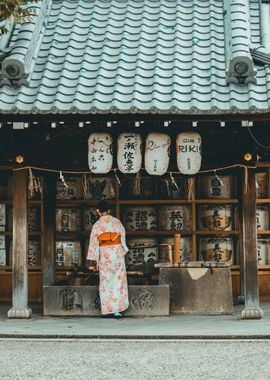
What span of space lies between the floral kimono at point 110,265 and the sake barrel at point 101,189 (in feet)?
7.94

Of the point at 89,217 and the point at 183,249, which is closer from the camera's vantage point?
the point at 183,249

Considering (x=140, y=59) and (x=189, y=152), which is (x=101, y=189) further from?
(x=189, y=152)

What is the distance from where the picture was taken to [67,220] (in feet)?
54.2

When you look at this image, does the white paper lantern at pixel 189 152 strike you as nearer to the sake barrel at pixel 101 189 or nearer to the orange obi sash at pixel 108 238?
the orange obi sash at pixel 108 238

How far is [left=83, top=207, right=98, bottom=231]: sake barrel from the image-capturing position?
16.5 m

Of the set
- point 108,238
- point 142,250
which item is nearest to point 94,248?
point 108,238

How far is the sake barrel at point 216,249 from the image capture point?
16.2 m

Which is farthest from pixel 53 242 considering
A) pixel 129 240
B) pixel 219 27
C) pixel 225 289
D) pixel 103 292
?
pixel 219 27

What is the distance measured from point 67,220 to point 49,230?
0.71 meters

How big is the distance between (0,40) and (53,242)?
3948mm

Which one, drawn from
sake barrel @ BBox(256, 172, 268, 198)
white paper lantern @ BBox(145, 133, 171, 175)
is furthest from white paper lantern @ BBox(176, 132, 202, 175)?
sake barrel @ BBox(256, 172, 268, 198)

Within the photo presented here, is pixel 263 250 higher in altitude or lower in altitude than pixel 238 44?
lower

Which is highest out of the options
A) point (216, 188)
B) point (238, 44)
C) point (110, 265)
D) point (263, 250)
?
point (238, 44)

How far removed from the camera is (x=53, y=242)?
1588 cm
